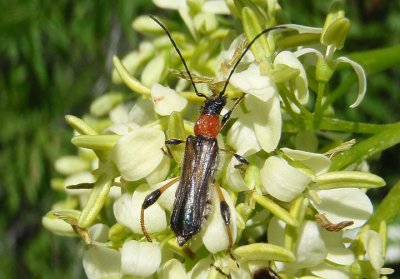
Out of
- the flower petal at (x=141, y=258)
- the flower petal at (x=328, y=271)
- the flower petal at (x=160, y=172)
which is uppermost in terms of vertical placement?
the flower petal at (x=160, y=172)

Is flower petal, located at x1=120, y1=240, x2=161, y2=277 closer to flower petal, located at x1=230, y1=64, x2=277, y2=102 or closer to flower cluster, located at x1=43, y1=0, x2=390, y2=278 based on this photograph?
flower cluster, located at x1=43, y1=0, x2=390, y2=278

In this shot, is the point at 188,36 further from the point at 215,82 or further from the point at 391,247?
the point at 391,247

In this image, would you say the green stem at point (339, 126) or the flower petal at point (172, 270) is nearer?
the flower petal at point (172, 270)

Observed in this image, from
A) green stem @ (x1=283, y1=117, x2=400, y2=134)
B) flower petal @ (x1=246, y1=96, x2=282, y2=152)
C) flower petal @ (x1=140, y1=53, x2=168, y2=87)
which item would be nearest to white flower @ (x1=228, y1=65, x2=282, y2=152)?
flower petal @ (x1=246, y1=96, x2=282, y2=152)

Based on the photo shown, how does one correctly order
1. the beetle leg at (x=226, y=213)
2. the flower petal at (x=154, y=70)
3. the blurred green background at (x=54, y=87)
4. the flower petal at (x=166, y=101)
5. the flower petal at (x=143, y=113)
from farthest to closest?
the blurred green background at (x=54, y=87)
the flower petal at (x=154, y=70)
the flower petal at (x=143, y=113)
the flower petal at (x=166, y=101)
the beetle leg at (x=226, y=213)

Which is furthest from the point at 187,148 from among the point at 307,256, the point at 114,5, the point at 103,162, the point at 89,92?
the point at 89,92

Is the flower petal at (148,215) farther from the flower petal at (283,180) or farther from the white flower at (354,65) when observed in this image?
the white flower at (354,65)

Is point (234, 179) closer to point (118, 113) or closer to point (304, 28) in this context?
point (304, 28)

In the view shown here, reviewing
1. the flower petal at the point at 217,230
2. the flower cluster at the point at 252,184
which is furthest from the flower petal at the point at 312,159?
the flower petal at the point at 217,230

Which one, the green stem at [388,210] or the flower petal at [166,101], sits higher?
the flower petal at [166,101]
